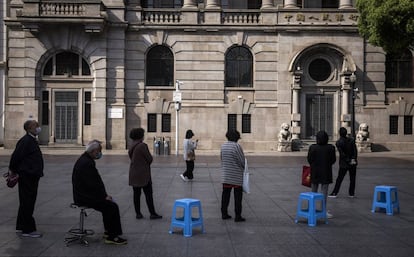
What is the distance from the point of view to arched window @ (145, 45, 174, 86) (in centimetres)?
3209

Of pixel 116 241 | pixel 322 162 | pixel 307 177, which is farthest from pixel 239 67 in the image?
pixel 116 241

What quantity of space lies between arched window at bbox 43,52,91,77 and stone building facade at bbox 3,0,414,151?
65 mm

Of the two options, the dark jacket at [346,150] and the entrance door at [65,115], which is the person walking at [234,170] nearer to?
the dark jacket at [346,150]

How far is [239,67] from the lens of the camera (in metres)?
32.3

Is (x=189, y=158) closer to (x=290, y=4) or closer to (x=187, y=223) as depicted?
(x=187, y=223)

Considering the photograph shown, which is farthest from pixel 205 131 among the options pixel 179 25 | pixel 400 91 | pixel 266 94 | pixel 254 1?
pixel 400 91

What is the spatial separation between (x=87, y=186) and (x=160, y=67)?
24.8 metres

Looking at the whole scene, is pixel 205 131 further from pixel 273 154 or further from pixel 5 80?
pixel 5 80

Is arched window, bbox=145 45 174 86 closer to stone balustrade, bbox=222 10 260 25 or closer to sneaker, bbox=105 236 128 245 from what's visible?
stone balustrade, bbox=222 10 260 25

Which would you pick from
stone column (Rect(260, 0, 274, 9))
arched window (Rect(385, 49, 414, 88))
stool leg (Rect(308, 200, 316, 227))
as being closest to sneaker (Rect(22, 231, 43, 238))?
stool leg (Rect(308, 200, 316, 227))

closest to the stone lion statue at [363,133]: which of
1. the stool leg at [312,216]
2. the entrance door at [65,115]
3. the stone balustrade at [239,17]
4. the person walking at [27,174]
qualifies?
the stone balustrade at [239,17]

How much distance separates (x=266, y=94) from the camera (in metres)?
31.9

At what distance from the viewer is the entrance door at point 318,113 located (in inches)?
1261

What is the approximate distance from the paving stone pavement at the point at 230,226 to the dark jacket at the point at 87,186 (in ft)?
2.45
